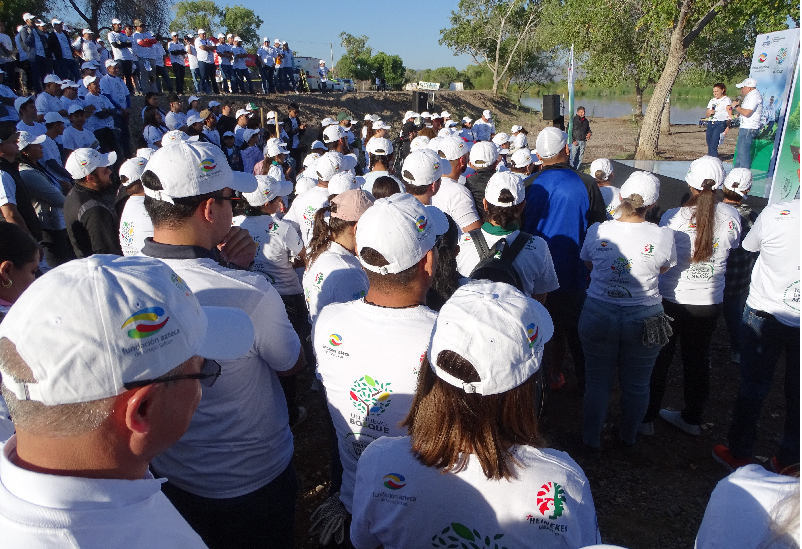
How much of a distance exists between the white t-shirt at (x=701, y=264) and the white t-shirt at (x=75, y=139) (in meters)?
8.99

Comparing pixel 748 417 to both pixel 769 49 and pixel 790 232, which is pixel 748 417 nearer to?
pixel 790 232

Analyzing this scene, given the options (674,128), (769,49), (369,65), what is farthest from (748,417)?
(369,65)

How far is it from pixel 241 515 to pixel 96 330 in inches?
49.5

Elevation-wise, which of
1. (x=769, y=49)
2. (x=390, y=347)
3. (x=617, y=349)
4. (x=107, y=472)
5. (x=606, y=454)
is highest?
(x=769, y=49)

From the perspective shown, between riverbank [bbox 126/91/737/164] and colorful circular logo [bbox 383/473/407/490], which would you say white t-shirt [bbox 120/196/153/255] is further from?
riverbank [bbox 126/91/737/164]

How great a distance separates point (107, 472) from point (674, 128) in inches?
1338

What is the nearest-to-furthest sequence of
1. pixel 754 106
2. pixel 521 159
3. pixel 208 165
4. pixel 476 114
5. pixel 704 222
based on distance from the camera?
pixel 208 165 < pixel 704 222 < pixel 521 159 < pixel 754 106 < pixel 476 114

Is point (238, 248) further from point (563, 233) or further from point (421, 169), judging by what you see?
point (563, 233)

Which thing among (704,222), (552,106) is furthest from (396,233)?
(552,106)

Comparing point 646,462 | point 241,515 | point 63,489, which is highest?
point 63,489

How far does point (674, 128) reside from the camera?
2928cm

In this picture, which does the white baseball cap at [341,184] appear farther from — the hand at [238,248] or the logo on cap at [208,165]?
the logo on cap at [208,165]

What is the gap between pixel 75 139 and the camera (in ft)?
28.3

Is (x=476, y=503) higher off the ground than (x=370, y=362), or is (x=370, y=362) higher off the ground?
(x=370, y=362)
